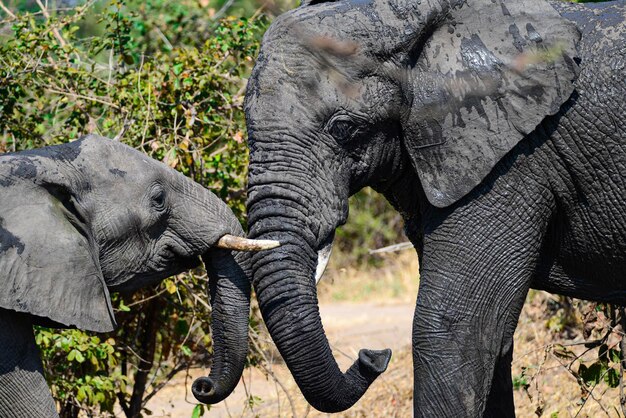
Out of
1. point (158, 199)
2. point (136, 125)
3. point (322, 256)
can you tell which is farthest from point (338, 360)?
point (322, 256)

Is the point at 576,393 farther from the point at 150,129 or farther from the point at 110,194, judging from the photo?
the point at 110,194

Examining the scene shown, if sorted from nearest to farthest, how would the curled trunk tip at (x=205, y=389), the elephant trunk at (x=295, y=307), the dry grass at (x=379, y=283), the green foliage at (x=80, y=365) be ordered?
the elephant trunk at (x=295, y=307), the curled trunk tip at (x=205, y=389), the green foliage at (x=80, y=365), the dry grass at (x=379, y=283)

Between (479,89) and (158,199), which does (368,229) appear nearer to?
(158,199)

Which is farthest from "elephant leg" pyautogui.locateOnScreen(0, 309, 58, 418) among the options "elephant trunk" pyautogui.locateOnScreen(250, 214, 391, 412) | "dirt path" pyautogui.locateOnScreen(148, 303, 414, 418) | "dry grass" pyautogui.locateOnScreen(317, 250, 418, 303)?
"dry grass" pyautogui.locateOnScreen(317, 250, 418, 303)

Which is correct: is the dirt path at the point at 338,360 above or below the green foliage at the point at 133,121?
below

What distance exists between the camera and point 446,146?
464 centimetres

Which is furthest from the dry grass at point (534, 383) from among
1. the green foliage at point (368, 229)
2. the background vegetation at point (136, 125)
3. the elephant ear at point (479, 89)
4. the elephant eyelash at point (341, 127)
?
the green foliage at point (368, 229)

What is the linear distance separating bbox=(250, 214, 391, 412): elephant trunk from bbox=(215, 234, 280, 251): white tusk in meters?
0.02

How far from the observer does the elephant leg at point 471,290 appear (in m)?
4.60

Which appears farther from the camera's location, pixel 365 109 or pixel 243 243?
pixel 243 243

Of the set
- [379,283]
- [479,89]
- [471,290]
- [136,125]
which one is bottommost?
[379,283]

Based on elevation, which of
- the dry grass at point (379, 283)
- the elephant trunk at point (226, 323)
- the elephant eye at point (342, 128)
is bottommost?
the dry grass at point (379, 283)

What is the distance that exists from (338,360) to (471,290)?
448 cm

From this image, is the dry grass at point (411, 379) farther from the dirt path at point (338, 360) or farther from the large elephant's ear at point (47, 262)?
the large elephant's ear at point (47, 262)
